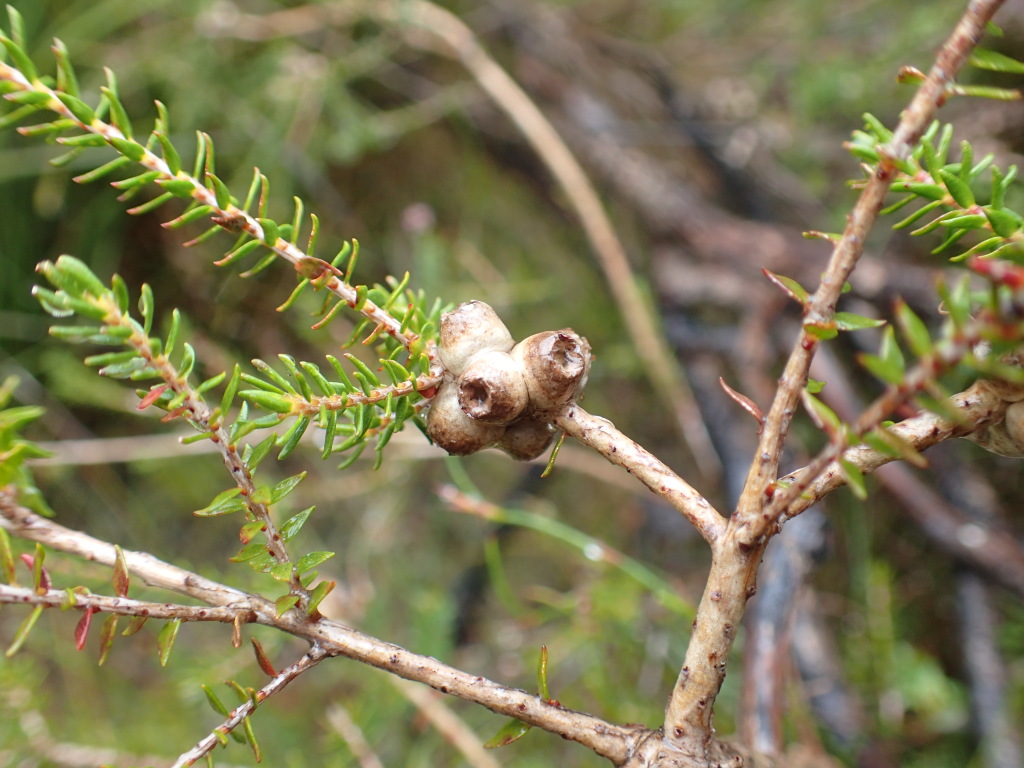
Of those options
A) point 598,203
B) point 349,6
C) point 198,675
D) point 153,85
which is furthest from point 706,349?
point 153,85

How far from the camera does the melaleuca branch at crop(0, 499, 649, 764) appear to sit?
36 centimetres

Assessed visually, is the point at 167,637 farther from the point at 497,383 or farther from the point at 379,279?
the point at 379,279

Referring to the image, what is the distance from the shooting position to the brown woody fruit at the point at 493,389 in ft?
1.16

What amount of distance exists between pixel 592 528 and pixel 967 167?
118 centimetres

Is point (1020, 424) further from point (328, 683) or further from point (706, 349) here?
point (328, 683)

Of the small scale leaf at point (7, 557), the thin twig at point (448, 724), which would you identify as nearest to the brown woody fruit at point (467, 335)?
the small scale leaf at point (7, 557)

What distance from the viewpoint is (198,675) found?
896 millimetres

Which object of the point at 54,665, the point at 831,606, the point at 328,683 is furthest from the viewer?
the point at 54,665

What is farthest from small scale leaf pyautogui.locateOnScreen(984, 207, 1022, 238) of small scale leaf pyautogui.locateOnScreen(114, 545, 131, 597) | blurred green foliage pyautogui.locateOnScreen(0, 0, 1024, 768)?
blurred green foliage pyautogui.locateOnScreen(0, 0, 1024, 768)

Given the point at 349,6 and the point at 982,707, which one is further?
the point at 349,6

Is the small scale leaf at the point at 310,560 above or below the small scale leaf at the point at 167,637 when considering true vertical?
above

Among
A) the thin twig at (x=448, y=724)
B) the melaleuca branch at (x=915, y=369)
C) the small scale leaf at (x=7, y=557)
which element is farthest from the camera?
the thin twig at (x=448, y=724)

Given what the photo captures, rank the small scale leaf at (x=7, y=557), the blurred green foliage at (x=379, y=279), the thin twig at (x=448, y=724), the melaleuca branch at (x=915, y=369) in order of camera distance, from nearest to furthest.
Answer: the melaleuca branch at (x=915, y=369)
the small scale leaf at (x=7, y=557)
the thin twig at (x=448, y=724)
the blurred green foliage at (x=379, y=279)

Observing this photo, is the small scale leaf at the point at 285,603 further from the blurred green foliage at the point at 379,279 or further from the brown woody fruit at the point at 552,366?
the blurred green foliage at the point at 379,279
